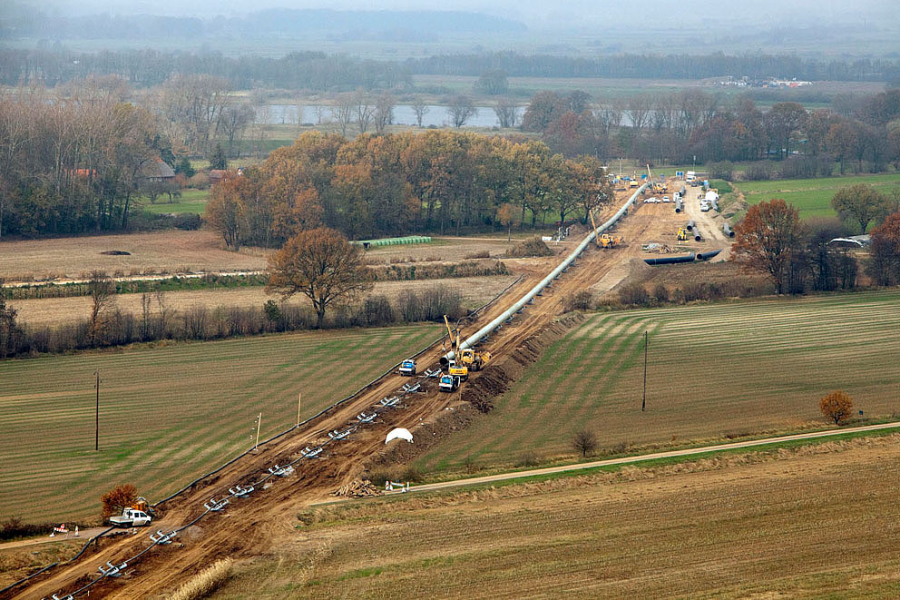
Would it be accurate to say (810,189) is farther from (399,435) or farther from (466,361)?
(399,435)

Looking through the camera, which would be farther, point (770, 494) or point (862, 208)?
point (862, 208)

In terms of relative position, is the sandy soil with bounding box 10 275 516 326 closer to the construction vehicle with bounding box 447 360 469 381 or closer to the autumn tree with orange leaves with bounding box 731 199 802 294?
the construction vehicle with bounding box 447 360 469 381

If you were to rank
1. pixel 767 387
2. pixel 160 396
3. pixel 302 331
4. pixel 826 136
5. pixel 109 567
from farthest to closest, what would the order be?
pixel 826 136 < pixel 302 331 < pixel 767 387 < pixel 160 396 < pixel 109 567

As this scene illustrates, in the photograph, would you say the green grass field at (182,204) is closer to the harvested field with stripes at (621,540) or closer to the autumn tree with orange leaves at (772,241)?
the autumn tree with orange leaves at (772,241)

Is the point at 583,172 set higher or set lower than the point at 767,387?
higher

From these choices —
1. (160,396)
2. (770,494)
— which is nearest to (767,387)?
(770,494)

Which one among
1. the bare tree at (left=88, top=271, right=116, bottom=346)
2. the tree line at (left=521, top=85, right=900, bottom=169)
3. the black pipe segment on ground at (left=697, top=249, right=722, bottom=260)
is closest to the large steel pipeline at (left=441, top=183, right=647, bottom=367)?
the black pipe segment on ground at (left=697, top=249, right=722, bottom=260)

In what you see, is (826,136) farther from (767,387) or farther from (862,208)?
(767,387)
